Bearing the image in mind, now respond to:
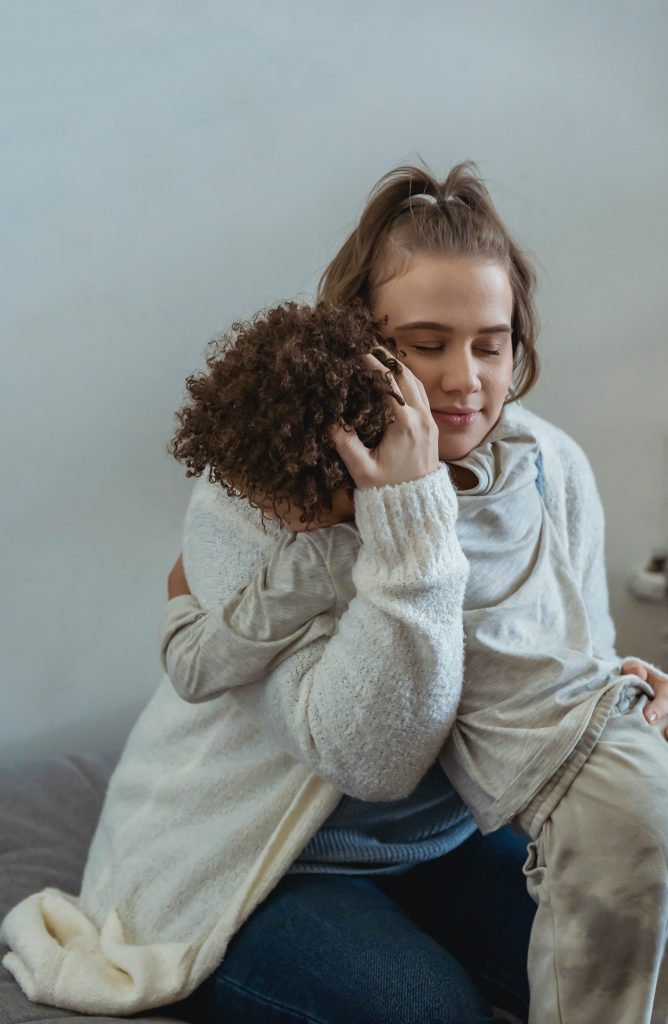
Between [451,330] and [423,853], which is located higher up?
[451,330]

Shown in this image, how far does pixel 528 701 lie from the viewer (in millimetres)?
1022

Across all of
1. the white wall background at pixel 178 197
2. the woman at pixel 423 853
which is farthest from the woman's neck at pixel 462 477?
the white wall background at pixel 178 197

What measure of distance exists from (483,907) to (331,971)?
25 cm

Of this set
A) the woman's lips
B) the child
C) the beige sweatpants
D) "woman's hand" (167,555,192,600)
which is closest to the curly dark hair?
the child

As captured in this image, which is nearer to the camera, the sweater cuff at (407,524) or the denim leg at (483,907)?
the sweater cuff at (407,524)

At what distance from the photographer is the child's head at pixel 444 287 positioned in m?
1.06

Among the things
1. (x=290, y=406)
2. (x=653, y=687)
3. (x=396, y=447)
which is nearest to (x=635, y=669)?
(x=653, y=687)

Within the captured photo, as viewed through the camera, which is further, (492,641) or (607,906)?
(492,641)

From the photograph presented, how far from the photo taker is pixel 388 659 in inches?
37.9

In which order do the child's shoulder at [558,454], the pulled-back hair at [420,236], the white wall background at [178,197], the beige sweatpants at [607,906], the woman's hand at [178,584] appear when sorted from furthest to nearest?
the white wall background at [178,197] → the child's shoulder at [558,454] → the woman's hand at [178,584] → the pulled-back hair at [420,236] → the beige sweatpants at [607,906]

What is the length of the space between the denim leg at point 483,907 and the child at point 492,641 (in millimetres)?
206

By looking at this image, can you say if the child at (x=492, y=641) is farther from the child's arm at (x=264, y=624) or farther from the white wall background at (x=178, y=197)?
the white wall background at (x=178, y=197)

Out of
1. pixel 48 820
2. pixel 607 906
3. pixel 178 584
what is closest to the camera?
pixel 607 906

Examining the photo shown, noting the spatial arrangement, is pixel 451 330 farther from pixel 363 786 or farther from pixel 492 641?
pixel 363 786
